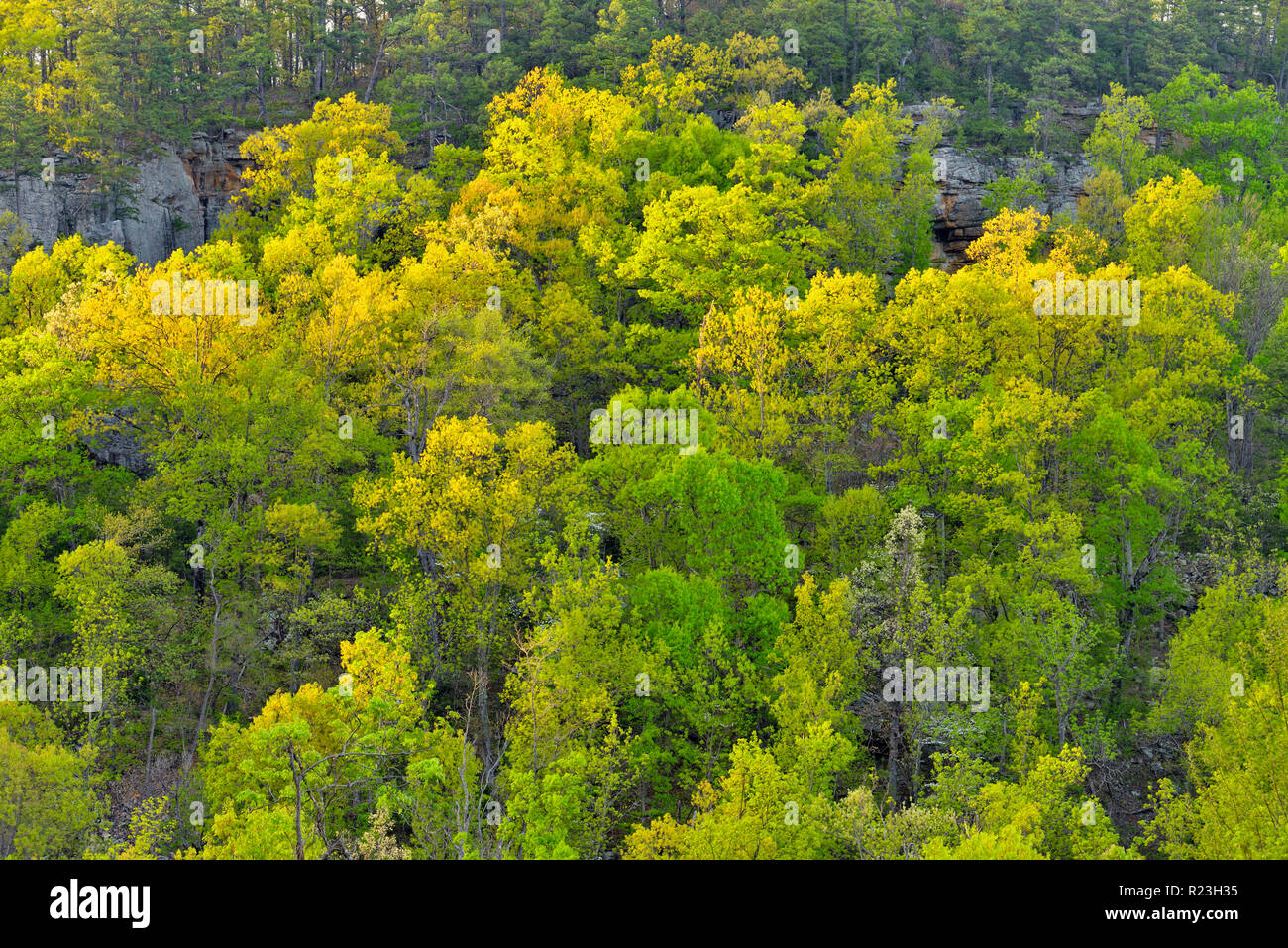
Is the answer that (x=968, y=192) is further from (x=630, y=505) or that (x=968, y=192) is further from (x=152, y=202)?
(x=152, y=202)

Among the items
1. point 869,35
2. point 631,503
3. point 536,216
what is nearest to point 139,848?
point 631,503

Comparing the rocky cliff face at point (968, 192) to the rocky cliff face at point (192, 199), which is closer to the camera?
the rocky cliff face at point (192, 199)

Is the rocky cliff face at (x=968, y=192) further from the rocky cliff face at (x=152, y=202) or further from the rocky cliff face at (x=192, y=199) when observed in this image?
the rocky cliff face at (x=152, y=202)

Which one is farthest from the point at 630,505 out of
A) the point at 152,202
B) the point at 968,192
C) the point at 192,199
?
the point at 192,199

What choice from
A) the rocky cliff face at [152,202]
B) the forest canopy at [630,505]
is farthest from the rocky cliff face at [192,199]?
Answer: the forest canopy at [630,505]

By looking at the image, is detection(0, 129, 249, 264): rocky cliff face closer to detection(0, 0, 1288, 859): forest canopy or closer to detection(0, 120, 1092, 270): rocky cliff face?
detection(0, 120, 1092, 270): rocky cliff face

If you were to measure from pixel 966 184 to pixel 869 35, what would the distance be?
14.6m

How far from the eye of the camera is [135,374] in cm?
4600

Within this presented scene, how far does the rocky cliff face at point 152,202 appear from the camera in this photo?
212ft

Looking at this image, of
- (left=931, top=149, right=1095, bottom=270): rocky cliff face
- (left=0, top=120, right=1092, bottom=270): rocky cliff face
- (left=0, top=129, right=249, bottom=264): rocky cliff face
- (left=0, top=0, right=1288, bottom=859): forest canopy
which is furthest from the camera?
(left=931, top=149, right=1095, bottom=270): rocky cliff face

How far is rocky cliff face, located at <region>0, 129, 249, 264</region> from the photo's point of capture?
6462 cm

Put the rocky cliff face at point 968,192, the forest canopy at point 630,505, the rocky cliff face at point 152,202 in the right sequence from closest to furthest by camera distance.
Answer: the forest canopy at point 630,505
the rocky cliff face at point 152,202
the rocky cliff face at point 968,192

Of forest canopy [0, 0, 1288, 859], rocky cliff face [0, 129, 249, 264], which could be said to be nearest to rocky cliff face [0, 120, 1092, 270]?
rocky cliff face [0, 129, 249, 264]

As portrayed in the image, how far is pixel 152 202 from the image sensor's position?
68.6 m
